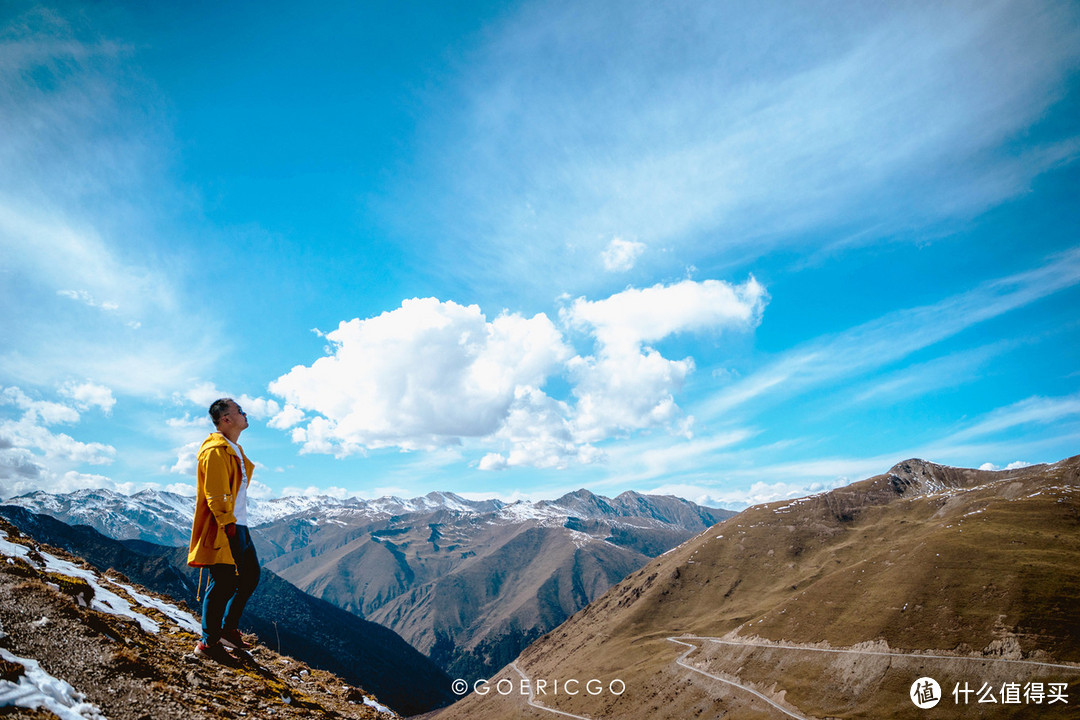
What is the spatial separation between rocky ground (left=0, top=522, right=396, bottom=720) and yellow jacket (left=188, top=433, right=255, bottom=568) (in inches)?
71.5

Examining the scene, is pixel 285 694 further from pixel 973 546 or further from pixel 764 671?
pixel 973 546

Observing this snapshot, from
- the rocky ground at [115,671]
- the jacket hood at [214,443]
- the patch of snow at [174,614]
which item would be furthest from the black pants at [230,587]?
the patch of snow at [174,614]

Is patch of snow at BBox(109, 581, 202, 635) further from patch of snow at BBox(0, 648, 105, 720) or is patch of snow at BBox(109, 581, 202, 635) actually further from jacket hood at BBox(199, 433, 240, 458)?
patch of snow at BBox(0, 648, 105, 720)

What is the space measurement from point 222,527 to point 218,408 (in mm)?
2568

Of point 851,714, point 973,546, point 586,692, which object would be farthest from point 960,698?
point 586,692

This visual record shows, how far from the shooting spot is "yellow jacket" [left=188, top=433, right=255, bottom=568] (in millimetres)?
9664

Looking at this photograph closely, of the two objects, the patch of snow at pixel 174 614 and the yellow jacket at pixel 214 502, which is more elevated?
the yellow jacket at pixel 214 502

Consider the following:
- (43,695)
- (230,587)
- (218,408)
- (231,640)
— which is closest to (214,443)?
(218,408)

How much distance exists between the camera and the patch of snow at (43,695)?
614 centimetres

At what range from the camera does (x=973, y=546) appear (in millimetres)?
152375

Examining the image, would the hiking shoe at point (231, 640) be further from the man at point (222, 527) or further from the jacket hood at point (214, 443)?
the jacket hood at point (214, 443)

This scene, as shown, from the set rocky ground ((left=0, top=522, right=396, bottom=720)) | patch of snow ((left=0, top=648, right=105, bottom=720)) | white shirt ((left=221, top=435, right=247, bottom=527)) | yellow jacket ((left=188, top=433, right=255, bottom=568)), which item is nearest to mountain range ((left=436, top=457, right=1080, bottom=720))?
rocky ground ((left=0, top=522, right=396, bottom=720))

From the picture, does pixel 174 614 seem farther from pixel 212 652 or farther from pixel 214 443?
pixel 214 443

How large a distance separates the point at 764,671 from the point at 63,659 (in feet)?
541
